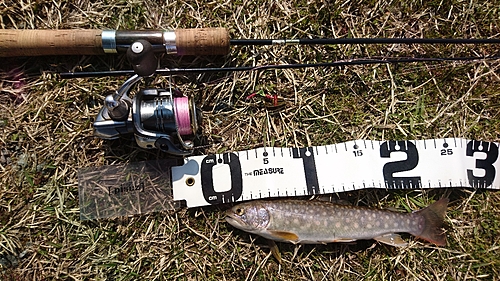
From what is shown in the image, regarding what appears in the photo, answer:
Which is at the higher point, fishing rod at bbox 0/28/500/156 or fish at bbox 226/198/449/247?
fishing rod at bbox 0/28/500/156

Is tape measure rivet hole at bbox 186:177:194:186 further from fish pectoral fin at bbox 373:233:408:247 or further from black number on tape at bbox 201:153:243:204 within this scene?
fish pectoral fin at bbox 373:233:408:247

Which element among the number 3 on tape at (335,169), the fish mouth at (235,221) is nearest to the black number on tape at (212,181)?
the number 3 on tape at (335,169)

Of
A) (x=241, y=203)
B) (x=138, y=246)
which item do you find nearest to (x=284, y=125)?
(x=241, y=203)

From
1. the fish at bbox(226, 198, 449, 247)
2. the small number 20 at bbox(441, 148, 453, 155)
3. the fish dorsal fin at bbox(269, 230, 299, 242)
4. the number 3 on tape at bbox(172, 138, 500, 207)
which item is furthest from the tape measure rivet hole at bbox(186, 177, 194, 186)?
the small number 20 at bbox(441, 148, 453, 155)

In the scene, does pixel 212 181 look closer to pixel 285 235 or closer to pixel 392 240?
pixel 285 235

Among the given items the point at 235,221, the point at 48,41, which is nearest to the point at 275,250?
the point at 235,221

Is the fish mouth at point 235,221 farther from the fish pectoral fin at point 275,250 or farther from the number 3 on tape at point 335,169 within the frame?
the fish pectoral fin at point 275,250

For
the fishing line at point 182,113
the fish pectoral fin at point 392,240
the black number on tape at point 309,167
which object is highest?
the fishing line at point 182,113
